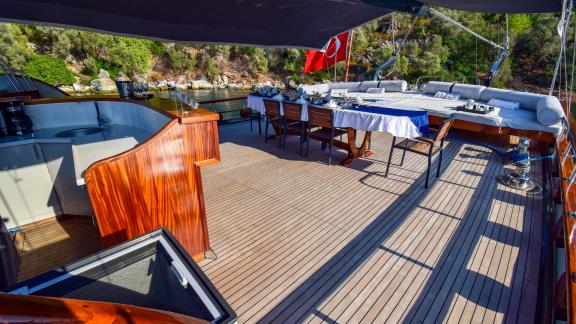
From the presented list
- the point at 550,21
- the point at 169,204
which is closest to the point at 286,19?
the point at 169,204

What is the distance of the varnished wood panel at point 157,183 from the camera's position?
136 centimetres

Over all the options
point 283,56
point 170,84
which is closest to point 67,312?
point 170,84

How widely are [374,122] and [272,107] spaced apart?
172cm

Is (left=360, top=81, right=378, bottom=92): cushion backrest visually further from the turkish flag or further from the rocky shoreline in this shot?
the rocky shoreline

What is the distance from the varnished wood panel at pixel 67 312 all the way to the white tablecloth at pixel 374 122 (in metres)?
3.30

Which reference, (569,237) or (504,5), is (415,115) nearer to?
(504,5)

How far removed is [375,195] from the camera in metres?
2.98

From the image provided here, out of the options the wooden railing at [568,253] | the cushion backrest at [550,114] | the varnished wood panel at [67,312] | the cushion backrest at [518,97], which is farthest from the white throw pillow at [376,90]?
the varnished wood panel at [67,312]

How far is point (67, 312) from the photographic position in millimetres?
396

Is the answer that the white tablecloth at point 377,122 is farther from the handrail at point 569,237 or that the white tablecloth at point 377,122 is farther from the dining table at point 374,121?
the handrail at point 569,237

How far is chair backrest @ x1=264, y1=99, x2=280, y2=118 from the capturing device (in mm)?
4340

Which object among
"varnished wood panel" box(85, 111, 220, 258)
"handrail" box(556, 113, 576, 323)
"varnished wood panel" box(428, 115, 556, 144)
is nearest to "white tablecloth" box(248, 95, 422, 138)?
"handrail" box(556, 113, 576, 323)

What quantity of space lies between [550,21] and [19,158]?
33.3 metres

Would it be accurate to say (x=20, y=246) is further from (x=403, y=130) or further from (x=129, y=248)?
(x=403, y=130)
